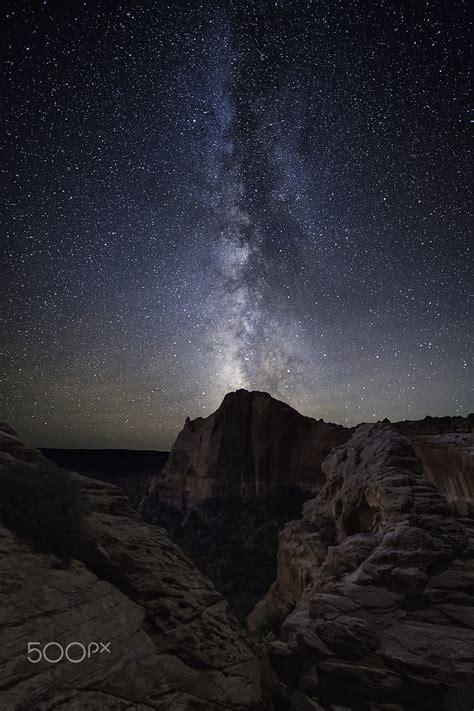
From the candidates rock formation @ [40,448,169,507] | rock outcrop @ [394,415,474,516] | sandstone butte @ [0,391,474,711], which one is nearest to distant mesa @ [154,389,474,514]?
rock formation @ [40,448,169,507]

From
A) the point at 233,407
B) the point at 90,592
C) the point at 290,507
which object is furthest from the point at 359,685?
the point at 233,407

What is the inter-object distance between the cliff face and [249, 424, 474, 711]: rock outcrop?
55.8m

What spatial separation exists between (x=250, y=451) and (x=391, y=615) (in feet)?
218

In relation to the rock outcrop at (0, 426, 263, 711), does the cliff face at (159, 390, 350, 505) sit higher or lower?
higher

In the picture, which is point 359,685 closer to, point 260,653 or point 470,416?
point 260,653

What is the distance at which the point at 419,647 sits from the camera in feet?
21.4

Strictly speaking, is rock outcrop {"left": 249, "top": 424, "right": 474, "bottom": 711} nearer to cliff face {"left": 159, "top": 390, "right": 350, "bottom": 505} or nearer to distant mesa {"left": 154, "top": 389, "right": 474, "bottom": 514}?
distant mesa {"left": 154, "top": 389, "right": 474, "bottom": 514}

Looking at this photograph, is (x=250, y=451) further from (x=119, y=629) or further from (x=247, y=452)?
(x=119, y=629)

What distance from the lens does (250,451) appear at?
238 ft

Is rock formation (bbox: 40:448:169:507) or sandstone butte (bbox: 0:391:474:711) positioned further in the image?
rock formation (bbox: 40:448:169:507)

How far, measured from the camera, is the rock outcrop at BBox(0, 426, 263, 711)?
5098 millimetres

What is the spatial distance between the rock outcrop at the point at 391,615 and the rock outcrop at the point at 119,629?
1297 mm

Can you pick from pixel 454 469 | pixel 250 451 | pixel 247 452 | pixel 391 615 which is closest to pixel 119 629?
pixel 391 615

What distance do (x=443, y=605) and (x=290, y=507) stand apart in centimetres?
5380
